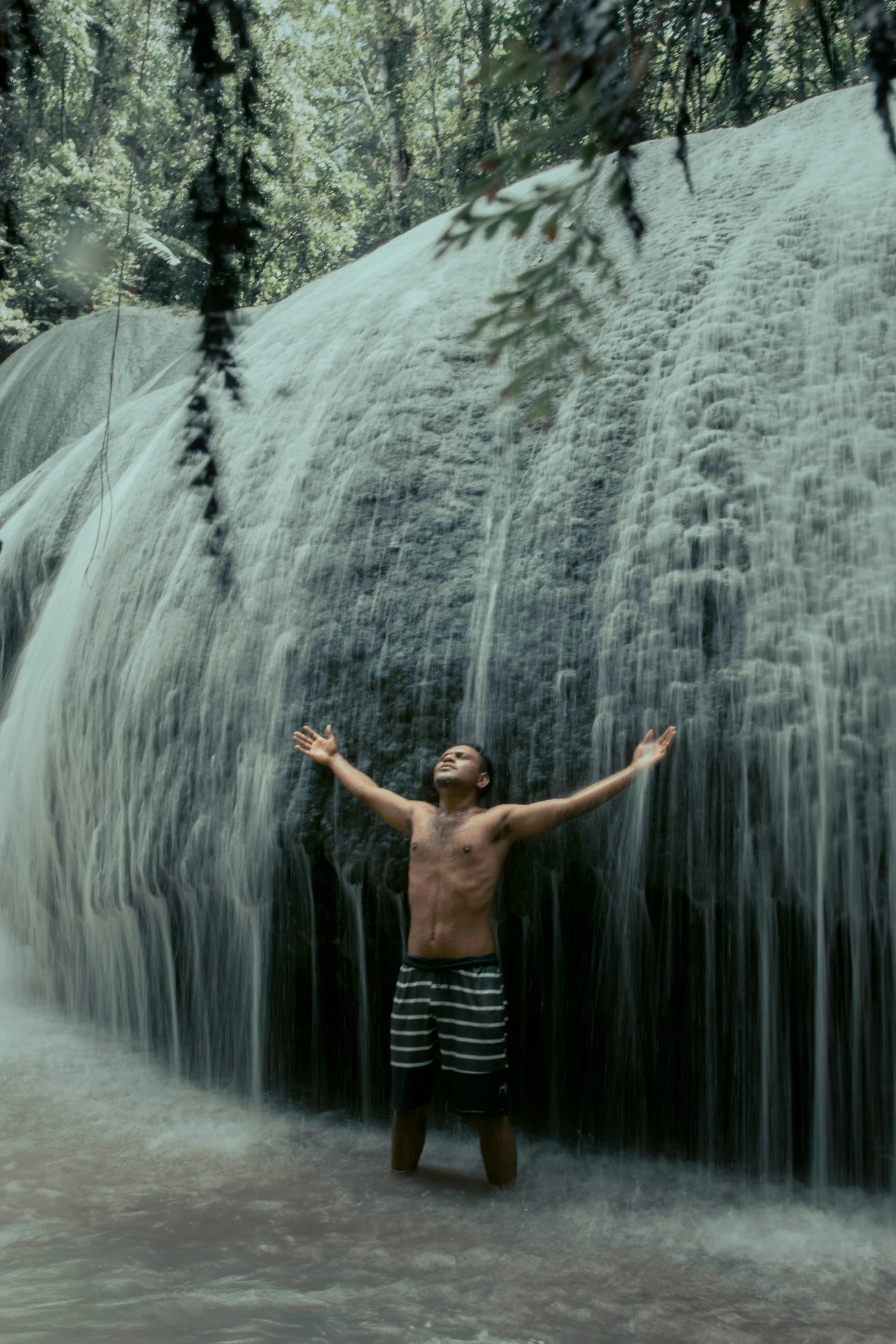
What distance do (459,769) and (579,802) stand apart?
18.9 inches

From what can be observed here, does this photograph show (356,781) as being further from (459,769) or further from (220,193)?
(220,193)

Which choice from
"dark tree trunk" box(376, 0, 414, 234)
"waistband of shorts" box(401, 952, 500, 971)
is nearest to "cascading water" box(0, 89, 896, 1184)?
"waistband of shorts" box(401, 952, 500, 971)

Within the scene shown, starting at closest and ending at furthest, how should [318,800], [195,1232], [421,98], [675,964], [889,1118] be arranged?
[195,1232] < [889,1118] < [675,964] < [318,800] < [421,98]

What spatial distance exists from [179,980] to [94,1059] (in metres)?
0.53

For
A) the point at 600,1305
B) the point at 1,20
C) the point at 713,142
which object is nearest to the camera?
the point at 1,20

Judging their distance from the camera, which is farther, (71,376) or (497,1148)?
(71,376)

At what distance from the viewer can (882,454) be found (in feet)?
13.6

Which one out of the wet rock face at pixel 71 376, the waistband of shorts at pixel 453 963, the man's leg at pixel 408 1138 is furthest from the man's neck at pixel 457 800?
the wet rock face at pixel 71 376

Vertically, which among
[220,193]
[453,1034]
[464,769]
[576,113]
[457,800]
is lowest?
[453,1034]

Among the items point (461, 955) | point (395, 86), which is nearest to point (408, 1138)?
point (461, 955)

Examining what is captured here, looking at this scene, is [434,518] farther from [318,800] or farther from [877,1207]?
[877,1207]

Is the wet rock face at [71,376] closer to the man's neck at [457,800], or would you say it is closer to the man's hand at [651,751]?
the man's neck at [457,800]

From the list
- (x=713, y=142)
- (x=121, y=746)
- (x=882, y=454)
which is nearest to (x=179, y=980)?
(x=121, y=746)

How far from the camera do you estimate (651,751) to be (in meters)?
3.89
